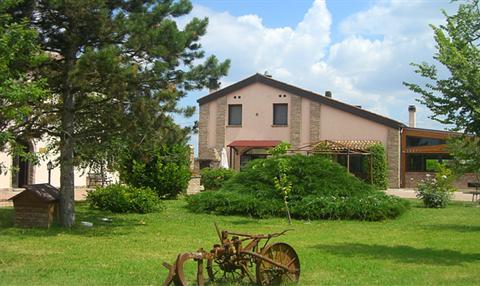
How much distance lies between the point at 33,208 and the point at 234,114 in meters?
24.9

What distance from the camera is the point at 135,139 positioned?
14.5 metres

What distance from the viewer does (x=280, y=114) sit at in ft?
121

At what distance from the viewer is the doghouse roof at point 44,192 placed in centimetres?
1370

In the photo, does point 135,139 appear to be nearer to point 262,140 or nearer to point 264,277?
point 264,277

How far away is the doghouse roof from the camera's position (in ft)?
45.0

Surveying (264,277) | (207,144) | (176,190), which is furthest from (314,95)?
(264,277)

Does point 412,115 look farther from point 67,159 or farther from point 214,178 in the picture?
point 67,159

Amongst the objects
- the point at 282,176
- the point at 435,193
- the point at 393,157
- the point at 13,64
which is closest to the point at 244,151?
the point at 393,157

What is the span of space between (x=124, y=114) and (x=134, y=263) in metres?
5.03

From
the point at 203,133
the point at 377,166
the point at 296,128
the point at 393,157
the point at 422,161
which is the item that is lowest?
the point at 377,166

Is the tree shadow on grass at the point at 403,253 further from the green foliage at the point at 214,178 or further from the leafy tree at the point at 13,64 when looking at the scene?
the green foliage at the point at 214,178

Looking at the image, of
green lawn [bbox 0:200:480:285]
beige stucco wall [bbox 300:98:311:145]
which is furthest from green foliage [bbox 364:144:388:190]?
green lawn [bbox 0:200:480:285]

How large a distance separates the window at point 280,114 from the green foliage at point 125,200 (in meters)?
19.4

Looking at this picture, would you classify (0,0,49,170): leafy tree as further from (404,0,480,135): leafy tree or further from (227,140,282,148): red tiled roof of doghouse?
(227,140,282,148): red tiled roof of doghouse
